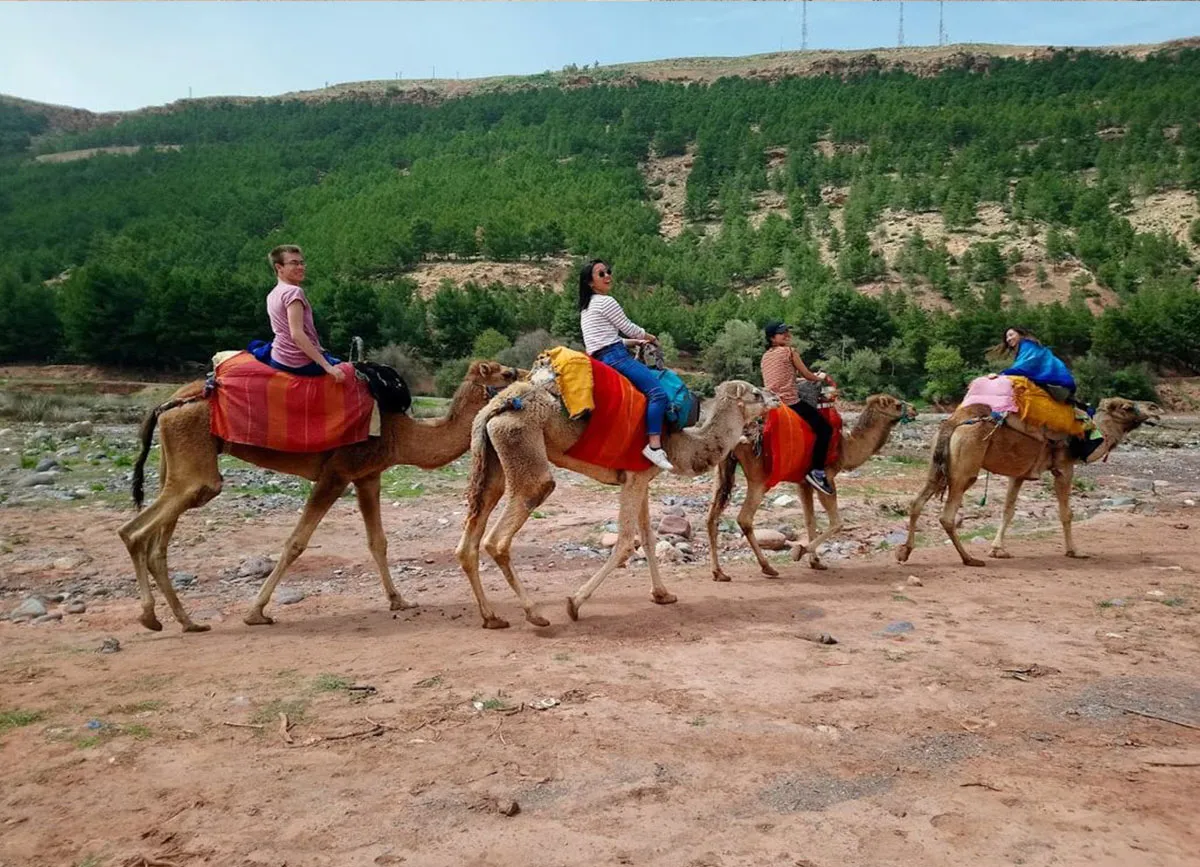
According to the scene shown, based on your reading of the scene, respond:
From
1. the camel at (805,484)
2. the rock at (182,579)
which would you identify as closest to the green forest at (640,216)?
the rock at (182,579)

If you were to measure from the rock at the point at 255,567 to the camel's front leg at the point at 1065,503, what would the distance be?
8967mm

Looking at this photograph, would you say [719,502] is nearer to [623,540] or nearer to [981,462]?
[623,540]

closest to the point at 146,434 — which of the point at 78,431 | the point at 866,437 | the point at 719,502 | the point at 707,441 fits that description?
the point at 707,441

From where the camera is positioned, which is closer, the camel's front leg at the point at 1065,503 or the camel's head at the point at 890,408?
the camel's front leg at the point at 1065,503

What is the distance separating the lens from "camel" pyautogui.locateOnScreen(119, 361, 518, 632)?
718cm

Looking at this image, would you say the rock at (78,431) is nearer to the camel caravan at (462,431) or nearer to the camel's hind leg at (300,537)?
the camel caravan at (462,431)

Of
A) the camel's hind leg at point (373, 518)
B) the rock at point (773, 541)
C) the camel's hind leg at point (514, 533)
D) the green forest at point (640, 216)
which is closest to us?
the camel's hind leg at point (514, 533)

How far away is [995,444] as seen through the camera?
979 centimetres

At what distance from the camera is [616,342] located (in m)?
7.62

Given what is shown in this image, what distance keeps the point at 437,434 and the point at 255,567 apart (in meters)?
3.21

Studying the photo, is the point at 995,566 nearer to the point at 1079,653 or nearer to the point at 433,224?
the point at 1079,653

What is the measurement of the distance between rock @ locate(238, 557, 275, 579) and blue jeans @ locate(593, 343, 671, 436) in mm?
4538

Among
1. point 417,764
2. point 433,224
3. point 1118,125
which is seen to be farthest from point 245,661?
point 1118,125

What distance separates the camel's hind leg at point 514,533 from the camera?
6.93m
